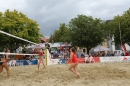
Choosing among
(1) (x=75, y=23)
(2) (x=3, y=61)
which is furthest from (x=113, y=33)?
(2) (x=3, y=61)

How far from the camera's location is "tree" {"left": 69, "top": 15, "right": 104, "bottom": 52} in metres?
36.1

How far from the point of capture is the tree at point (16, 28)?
103 ft

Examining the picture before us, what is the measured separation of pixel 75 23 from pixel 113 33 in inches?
270

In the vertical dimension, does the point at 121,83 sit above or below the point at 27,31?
below

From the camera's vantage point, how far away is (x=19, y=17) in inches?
1319

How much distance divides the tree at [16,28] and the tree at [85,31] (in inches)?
266

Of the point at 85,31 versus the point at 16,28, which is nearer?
the point at 16,28

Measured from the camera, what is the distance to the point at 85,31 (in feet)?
118

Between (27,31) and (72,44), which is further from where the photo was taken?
(72,44)

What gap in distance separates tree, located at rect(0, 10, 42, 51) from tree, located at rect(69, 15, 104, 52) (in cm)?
676

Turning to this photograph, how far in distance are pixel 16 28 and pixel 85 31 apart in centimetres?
1183

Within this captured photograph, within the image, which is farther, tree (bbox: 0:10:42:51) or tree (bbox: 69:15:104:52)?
tree (bbox: 69:15:104:52)

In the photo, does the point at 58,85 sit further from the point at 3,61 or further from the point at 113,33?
the point at 113,33

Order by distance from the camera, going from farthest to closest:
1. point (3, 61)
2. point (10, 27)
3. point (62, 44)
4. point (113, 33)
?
point (62, 44)
point (113, 33)
point (10, 27)
point (3, 61)
